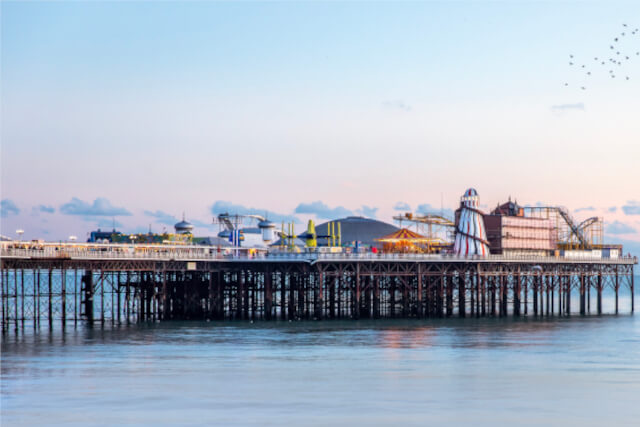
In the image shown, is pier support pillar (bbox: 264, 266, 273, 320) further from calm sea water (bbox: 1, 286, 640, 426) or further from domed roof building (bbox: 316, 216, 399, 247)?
domed roof building (bbox: 316, 216, 399, 247)

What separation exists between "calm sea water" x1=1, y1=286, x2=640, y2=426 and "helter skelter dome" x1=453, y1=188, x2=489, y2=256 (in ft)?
62.5

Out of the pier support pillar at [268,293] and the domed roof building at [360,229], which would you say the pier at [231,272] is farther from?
the domed roof building at [360,229]

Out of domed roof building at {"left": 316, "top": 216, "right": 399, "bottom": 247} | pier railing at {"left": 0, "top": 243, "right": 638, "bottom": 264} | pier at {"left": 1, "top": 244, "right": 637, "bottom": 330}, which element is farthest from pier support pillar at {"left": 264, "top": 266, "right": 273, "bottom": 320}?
domed roof building at {"left": 316, "top": 216, "right": 399, "bottom": 247}

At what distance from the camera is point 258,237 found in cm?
13512

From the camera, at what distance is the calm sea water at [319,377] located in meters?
42.5

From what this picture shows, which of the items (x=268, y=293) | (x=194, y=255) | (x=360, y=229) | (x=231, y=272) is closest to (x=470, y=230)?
(x=268, y=293)

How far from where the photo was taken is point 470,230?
327 feet

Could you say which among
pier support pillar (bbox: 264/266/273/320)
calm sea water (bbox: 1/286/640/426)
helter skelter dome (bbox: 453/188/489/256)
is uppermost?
helter skelter dome (bbox: 453/188/489/256)

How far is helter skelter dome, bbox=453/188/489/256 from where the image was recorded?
9894 cm

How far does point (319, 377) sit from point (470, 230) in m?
49.5

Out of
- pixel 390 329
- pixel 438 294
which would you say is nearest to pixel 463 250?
pixel 438 294

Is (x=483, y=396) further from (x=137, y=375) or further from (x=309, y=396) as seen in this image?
(x=137, y=375)

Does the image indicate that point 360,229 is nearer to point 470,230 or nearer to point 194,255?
point 470,230

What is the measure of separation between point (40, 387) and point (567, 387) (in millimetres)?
25105
